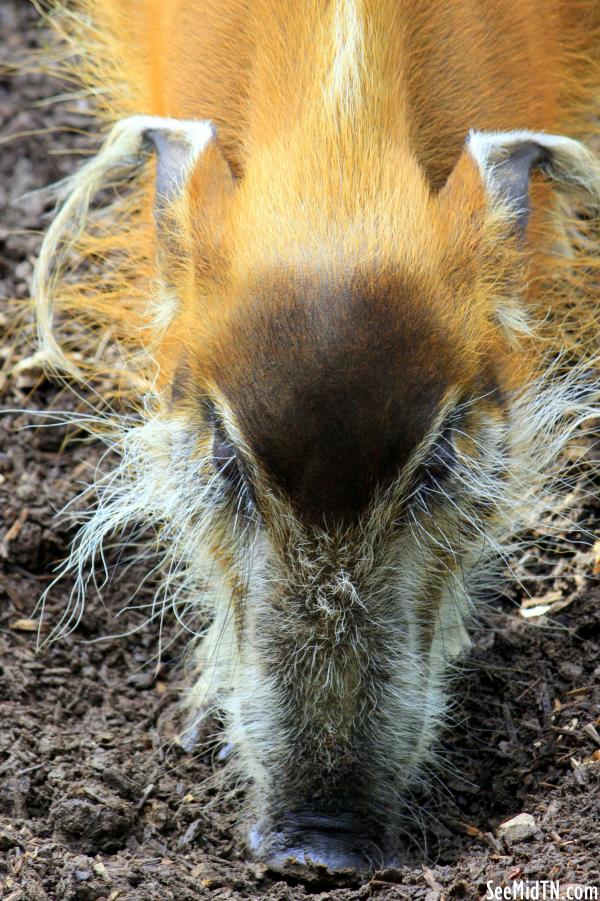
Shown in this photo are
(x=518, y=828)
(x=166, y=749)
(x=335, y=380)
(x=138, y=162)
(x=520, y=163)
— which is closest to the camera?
(x=335, y=380)

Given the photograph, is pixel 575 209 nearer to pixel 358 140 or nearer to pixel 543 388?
pixel 543 388

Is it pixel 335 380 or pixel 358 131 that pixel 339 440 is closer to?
pixel 335 380

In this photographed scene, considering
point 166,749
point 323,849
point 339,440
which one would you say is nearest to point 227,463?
point 339,440

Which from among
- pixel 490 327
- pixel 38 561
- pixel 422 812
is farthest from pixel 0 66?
pixel 422 812

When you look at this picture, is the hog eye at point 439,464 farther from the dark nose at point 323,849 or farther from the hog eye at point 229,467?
the dark nose at point 323,849

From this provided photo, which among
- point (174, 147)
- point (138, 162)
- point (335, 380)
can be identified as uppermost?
point (174, 147)

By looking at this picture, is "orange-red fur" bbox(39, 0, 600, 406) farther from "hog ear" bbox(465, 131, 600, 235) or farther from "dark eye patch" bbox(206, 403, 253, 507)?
"dark eye patch" bbox(206, 403, 253, 507)
